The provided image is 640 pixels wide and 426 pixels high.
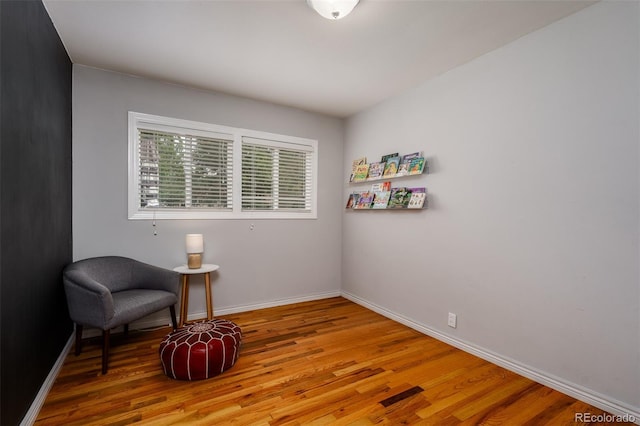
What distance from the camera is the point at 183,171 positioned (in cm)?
321

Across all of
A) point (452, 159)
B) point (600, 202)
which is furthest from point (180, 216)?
point (600, 202)

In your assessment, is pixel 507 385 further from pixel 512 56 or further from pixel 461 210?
pixel 512 56

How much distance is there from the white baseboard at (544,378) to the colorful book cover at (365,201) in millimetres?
1361

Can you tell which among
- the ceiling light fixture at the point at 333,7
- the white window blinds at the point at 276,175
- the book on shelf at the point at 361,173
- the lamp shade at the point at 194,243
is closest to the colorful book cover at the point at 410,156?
the book on shelf at the point at 361,173

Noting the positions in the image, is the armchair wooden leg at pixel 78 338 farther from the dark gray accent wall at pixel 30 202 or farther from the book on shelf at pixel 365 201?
the book on shelf at pixel 365 201

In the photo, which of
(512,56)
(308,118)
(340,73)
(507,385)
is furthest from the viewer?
(308,118)

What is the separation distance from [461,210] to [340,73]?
5.64 ft

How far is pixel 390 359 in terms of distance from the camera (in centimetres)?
242

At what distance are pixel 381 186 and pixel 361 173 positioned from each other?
1.26ft

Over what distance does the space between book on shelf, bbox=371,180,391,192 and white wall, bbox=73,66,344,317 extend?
744mm

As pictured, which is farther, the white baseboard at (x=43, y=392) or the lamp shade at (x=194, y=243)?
the lamp shade at (x=194, y=243)

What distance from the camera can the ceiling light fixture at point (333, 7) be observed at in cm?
182

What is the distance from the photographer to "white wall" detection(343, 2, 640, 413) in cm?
177

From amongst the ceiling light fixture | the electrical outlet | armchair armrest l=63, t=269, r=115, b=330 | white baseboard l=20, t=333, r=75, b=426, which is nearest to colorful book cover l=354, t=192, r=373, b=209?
the electrical outlet
